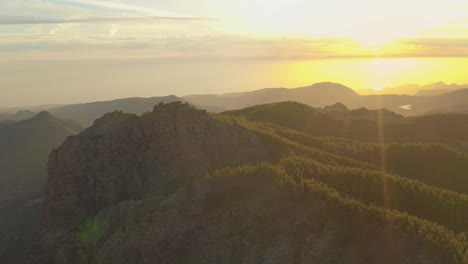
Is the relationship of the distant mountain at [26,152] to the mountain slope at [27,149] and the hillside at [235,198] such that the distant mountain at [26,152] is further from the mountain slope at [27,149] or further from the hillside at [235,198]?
the hillside at [235,198]

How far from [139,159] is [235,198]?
1849cm

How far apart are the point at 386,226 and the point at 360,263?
2773 millimetres

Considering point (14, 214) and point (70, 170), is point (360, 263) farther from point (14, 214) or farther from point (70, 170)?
point (14, 214)

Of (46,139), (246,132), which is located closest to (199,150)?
(246,132)

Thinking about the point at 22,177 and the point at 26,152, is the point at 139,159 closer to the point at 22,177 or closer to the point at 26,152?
the point at 22,177

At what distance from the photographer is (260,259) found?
2356cm

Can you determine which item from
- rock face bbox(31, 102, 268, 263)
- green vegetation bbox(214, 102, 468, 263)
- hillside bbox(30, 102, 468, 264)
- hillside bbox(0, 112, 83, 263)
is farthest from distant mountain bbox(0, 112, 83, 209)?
green vegetation bbox(214, 102, 468, 263)

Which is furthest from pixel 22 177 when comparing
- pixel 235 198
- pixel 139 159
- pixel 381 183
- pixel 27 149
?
pixel 381 183

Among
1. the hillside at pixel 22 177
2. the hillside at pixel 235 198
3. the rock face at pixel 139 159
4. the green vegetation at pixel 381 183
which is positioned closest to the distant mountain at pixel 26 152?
the hillside at pixel 22 177

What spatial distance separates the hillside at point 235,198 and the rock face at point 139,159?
0.11 metres

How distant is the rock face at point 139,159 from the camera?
41656 millimetres

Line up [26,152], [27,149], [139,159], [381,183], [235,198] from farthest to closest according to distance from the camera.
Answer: [27,149], [26,152], [139,159], [381,183], [235,198]

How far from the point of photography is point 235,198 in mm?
28125

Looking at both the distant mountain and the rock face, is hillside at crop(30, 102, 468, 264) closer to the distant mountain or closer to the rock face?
the rock face
